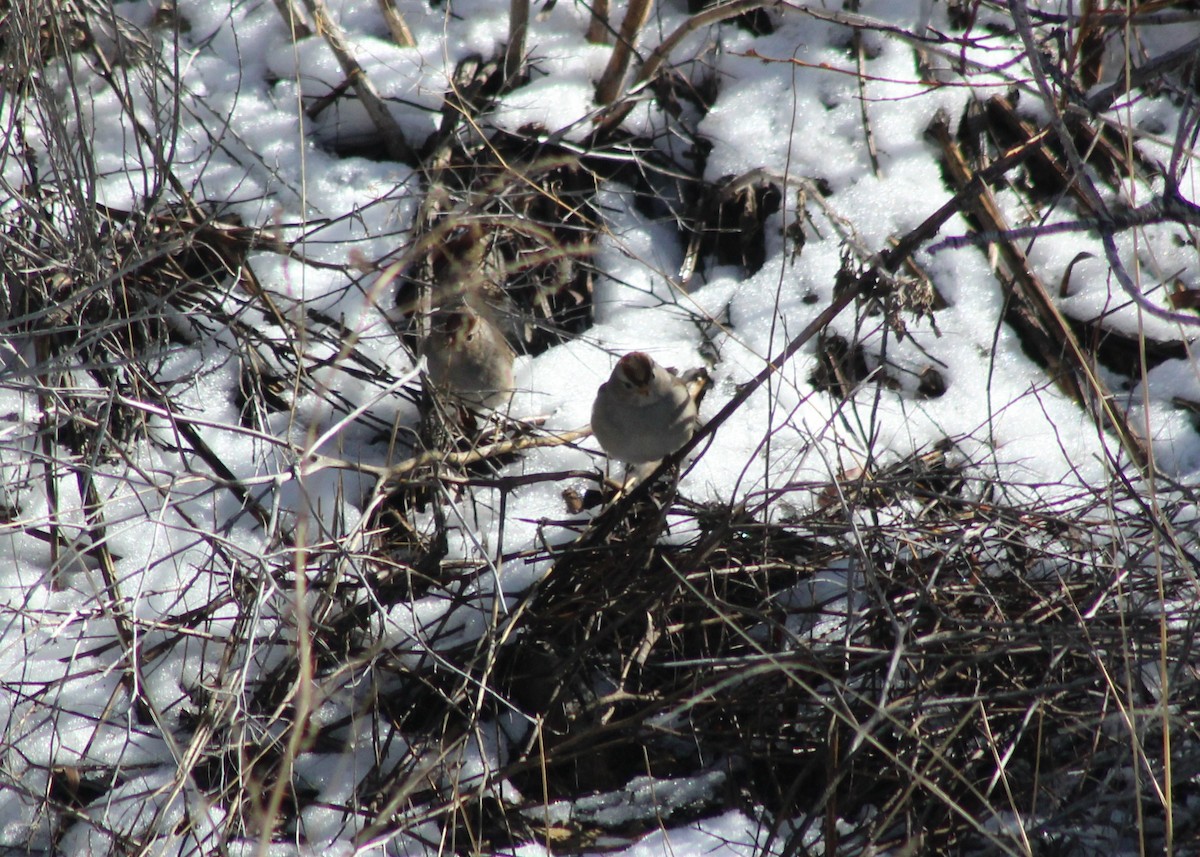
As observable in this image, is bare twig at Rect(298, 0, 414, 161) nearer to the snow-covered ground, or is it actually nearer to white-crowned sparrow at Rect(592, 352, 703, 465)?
the snow-covered ground

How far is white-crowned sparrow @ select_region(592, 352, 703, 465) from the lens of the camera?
360 cm

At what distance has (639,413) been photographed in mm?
3629

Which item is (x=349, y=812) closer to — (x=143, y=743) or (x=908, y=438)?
(x=143, y=743)

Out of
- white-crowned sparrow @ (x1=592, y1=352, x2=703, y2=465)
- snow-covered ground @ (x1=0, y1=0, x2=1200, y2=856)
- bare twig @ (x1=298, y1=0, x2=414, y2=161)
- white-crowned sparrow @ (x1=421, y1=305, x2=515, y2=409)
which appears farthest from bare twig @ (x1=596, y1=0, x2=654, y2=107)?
white-crowned sparrow @ (x1=592, y1=352, x2=703, y2=465)

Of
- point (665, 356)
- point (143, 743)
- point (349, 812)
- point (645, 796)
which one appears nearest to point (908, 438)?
point (665, 356)

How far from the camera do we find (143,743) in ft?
10.2

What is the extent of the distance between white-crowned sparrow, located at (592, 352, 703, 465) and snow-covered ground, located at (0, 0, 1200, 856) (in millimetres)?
183

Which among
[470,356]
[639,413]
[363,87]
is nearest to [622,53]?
[363,87]

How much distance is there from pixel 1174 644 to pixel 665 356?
7.06ft

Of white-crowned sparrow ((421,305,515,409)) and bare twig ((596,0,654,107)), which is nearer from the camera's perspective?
white-crowned sparrow ((421,305,515,409))

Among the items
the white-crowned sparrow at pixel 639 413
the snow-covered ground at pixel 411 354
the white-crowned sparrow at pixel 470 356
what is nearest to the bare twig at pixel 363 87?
the snow-covered ground at pixel 411 354

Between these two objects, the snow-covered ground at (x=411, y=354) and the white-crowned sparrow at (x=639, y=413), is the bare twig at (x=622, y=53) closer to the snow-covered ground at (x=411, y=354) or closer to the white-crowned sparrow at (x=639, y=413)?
the snow-covered ground at (x=411, y=354)

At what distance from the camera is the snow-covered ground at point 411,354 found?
3066 millimetres

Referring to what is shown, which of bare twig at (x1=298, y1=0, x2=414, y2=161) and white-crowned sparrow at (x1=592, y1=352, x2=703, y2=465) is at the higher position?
bare twig at (x1=298, y1=0, x2=414, y2=161)
